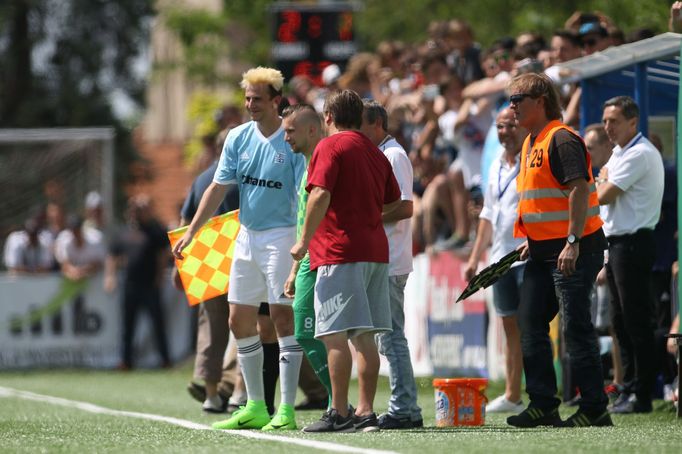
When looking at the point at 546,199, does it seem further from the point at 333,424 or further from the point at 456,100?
the point at 456,100

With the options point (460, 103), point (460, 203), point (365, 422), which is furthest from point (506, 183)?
point (460, 103)

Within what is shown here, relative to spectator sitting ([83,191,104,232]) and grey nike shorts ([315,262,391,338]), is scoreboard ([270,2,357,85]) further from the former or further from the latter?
grey nike shorts ([315,262,391,338])

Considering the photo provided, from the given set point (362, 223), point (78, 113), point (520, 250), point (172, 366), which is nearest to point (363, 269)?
point (362, 223)

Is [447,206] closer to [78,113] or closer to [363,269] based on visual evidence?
[363,269]

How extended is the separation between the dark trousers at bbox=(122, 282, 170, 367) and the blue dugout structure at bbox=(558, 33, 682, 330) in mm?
9340

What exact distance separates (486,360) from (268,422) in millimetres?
5532

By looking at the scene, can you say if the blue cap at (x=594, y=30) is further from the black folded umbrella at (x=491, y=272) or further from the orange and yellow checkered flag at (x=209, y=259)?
the black folded umbrella at (x=491, y=272)

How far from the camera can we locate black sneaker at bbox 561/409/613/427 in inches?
388

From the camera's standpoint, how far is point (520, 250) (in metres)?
10.1

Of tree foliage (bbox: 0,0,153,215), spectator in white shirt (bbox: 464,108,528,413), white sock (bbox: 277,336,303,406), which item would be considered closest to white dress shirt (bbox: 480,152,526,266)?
spectator in white shirt (bbox: 464,108,528,413)

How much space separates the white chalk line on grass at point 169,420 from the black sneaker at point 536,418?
1.64 m

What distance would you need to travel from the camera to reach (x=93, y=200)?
22.8 m

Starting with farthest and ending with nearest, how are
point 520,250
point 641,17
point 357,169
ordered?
point 641,17 → point 520,250 → point 357,169

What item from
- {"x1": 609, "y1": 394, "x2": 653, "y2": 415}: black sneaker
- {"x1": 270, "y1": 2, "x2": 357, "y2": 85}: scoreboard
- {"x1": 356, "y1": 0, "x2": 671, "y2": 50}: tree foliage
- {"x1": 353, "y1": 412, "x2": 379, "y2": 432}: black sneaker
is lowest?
{"x1": 609, "y1": 394, "x2": 653, "y2": 415}: black sneaker
